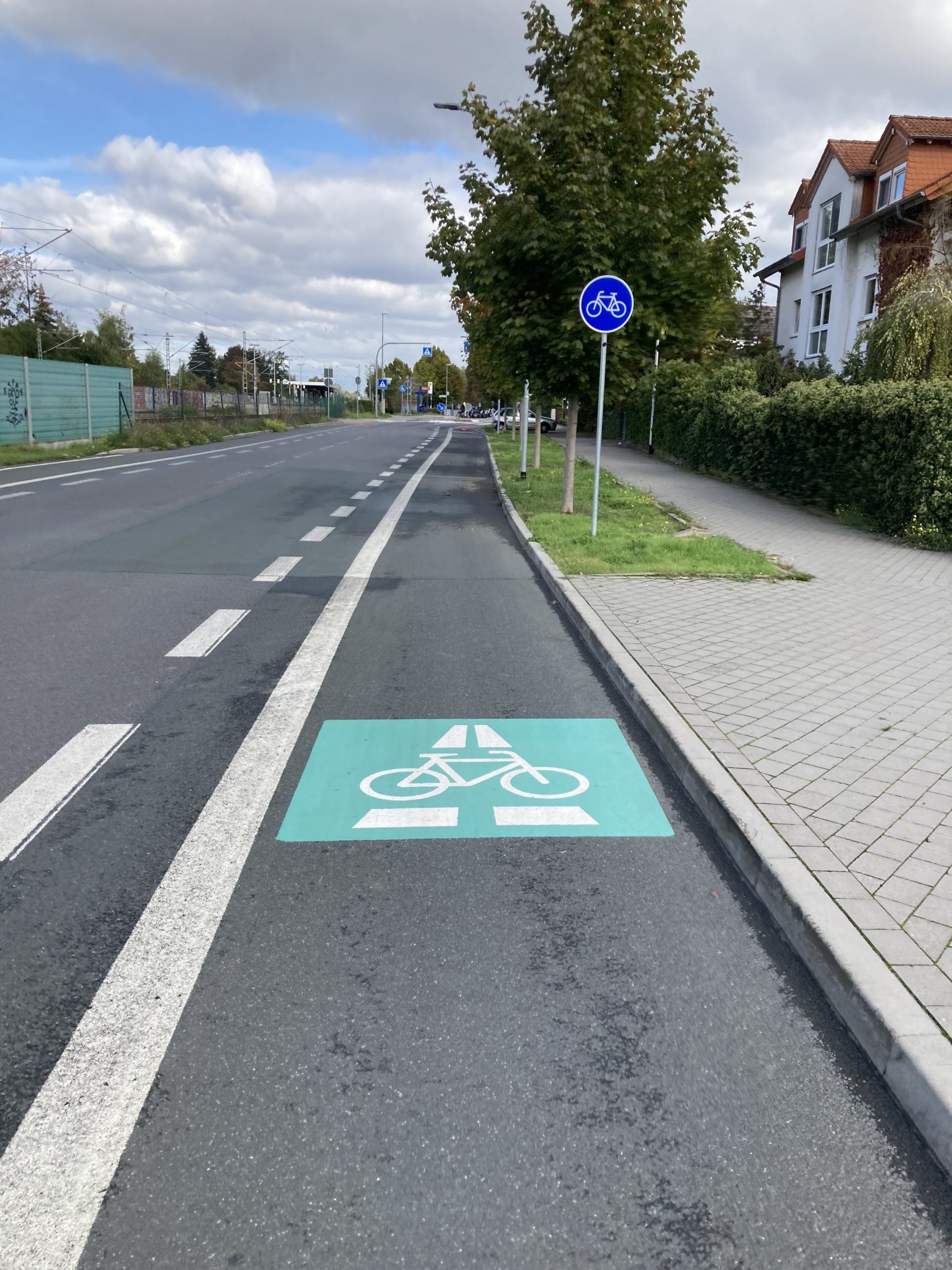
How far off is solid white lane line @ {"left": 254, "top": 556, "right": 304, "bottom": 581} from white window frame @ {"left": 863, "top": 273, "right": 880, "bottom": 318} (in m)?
27.5

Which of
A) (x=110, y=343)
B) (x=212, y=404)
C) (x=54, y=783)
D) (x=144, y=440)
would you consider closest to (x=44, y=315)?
(x=110, y=343)

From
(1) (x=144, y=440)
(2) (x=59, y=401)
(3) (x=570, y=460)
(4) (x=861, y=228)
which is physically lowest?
(1) (x=144, y=440)

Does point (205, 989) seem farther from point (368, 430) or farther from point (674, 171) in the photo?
point (368, 430)

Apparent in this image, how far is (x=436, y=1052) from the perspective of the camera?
8.75 ft

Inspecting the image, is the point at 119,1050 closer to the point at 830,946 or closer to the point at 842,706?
the point at 830,946

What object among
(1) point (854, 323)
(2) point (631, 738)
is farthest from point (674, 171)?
(1) point (854, 323)

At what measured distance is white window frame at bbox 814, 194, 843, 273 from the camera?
36.4m

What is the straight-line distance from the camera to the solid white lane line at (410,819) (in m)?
4.13

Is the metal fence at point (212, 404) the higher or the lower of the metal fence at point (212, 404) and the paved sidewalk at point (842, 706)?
the higher

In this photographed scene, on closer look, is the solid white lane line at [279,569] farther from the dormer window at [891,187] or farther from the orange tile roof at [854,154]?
the orange tile roof at [854,154]

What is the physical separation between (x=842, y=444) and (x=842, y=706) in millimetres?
10096

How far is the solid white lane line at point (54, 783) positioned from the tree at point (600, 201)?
9523 mm

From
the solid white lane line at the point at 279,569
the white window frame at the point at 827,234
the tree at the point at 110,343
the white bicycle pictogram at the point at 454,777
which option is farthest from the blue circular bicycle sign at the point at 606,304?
the tree at the point at 110,343

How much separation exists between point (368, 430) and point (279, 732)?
56012mm
